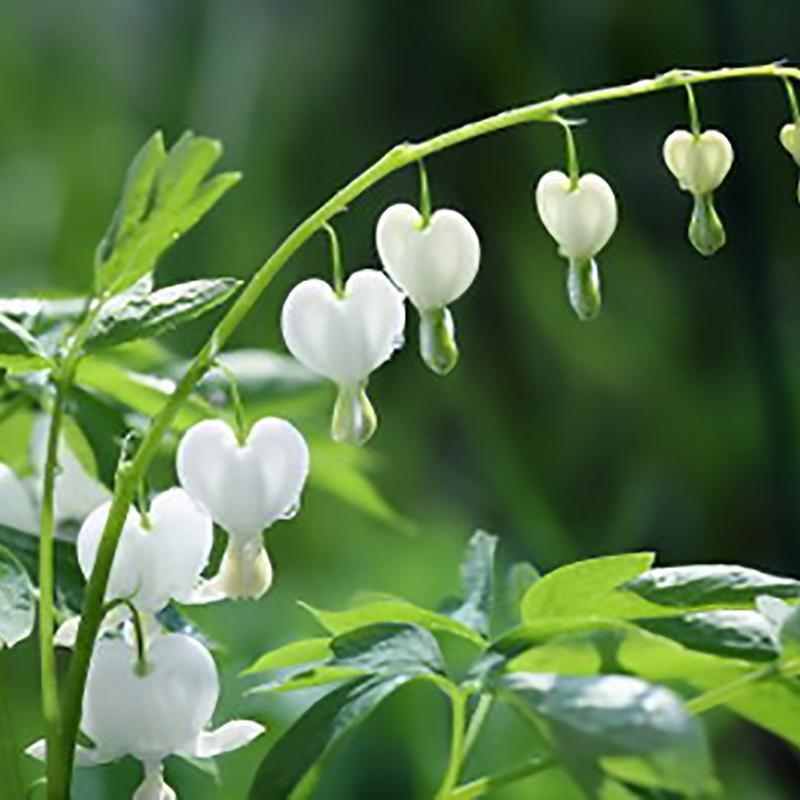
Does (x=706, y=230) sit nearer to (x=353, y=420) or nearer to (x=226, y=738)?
(x=353, y=420)

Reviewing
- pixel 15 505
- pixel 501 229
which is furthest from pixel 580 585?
pixel 501 229

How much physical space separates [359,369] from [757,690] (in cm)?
22

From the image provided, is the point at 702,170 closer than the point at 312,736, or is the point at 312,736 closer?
the point at 312,736

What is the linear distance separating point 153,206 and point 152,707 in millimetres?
216

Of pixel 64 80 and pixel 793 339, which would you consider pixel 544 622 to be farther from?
pixel 64 80

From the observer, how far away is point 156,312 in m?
0.88

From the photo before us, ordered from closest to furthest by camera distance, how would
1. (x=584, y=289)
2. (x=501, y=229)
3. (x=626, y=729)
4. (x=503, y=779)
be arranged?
(x=626, y=729) → (x=503, y=779) → (x=584, y=289) → (x=501, y=229)

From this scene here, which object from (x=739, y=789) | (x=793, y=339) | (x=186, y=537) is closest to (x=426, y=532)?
(x=739, y=789)

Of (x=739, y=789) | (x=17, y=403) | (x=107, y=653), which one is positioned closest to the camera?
(x=107, y=653)

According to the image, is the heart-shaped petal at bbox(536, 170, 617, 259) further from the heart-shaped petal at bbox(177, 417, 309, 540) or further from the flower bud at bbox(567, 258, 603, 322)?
the heart-shaped petal at bbox(177, 417, 309, 540)

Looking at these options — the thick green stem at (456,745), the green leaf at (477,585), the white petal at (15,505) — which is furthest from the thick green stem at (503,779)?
the white petal at (15,505)

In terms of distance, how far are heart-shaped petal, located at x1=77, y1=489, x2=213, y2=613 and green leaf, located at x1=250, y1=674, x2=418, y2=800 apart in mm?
122

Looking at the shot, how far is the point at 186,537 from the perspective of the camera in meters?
0.91

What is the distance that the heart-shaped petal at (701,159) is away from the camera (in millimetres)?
944
